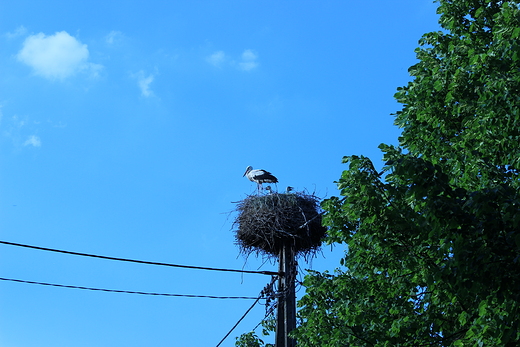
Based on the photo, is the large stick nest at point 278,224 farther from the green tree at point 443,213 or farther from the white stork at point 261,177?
the green tree at point 443,213

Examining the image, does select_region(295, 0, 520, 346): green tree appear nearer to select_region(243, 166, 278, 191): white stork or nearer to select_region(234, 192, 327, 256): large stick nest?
select_region(234, 192, 327, 256): large stick nest

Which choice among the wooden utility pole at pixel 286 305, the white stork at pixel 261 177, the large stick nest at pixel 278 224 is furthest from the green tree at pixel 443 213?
the white stork at pixel 261 177

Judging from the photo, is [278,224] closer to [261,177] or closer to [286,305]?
[286,305]

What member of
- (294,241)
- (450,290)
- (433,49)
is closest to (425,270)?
(450,290)

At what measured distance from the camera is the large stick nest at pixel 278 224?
44.1 feet

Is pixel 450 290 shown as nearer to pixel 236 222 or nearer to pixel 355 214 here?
pixel 355 214

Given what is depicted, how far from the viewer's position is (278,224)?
13445 mm

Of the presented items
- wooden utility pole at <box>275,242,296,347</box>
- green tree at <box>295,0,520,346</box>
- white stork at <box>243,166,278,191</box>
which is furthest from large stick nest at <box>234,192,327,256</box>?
green tree at <box>295,0,520,346</box>

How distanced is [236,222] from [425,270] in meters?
8.37

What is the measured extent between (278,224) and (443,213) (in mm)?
7944

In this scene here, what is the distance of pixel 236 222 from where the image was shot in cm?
1477

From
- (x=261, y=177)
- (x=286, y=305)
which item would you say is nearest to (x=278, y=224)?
(x=286, y=305)

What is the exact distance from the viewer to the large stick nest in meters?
13.4

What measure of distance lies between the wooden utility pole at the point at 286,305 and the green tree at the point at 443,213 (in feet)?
7.59
